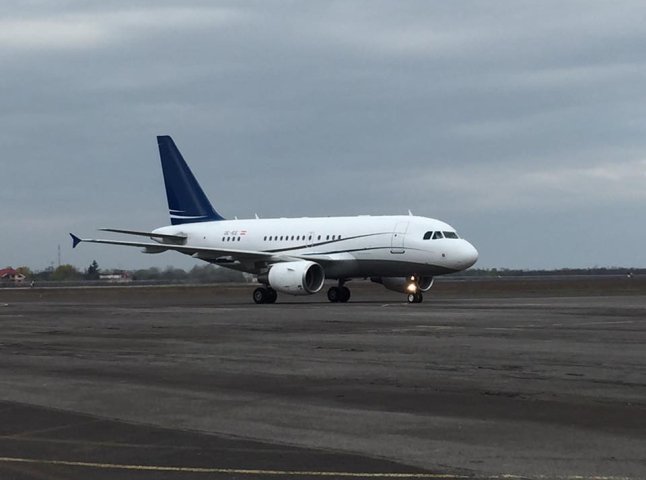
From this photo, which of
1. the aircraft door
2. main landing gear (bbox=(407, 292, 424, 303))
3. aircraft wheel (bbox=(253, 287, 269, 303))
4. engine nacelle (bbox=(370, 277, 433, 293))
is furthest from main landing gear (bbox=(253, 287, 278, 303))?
main landing gear (bbox=(407, 292, 424, 303))

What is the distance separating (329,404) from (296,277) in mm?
31473

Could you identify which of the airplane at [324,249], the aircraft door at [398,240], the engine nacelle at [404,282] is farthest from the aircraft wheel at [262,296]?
the aircraft door at [398,240]

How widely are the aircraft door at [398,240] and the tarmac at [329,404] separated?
19.2 metres

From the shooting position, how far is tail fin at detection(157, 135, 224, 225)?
55.5 m

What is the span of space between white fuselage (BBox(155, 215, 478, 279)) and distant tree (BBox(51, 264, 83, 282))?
52235 millimetres

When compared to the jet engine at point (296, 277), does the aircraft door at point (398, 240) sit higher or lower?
higher

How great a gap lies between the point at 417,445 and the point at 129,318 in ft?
81.7

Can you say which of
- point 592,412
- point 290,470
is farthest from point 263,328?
point 290,470

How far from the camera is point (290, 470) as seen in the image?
8797 millimetres

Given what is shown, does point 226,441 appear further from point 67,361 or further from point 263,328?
point 263,328

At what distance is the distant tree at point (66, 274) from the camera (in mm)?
101269

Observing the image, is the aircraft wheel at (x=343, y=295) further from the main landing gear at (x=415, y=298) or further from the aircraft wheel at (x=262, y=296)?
the main landing gear at (x=415, y=298)

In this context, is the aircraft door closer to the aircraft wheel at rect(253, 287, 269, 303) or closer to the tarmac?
the aircraft wheel at rect(253, 287, 269, 303)

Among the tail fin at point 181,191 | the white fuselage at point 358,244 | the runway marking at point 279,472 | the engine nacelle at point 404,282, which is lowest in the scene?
the runway marking at point 279,472
